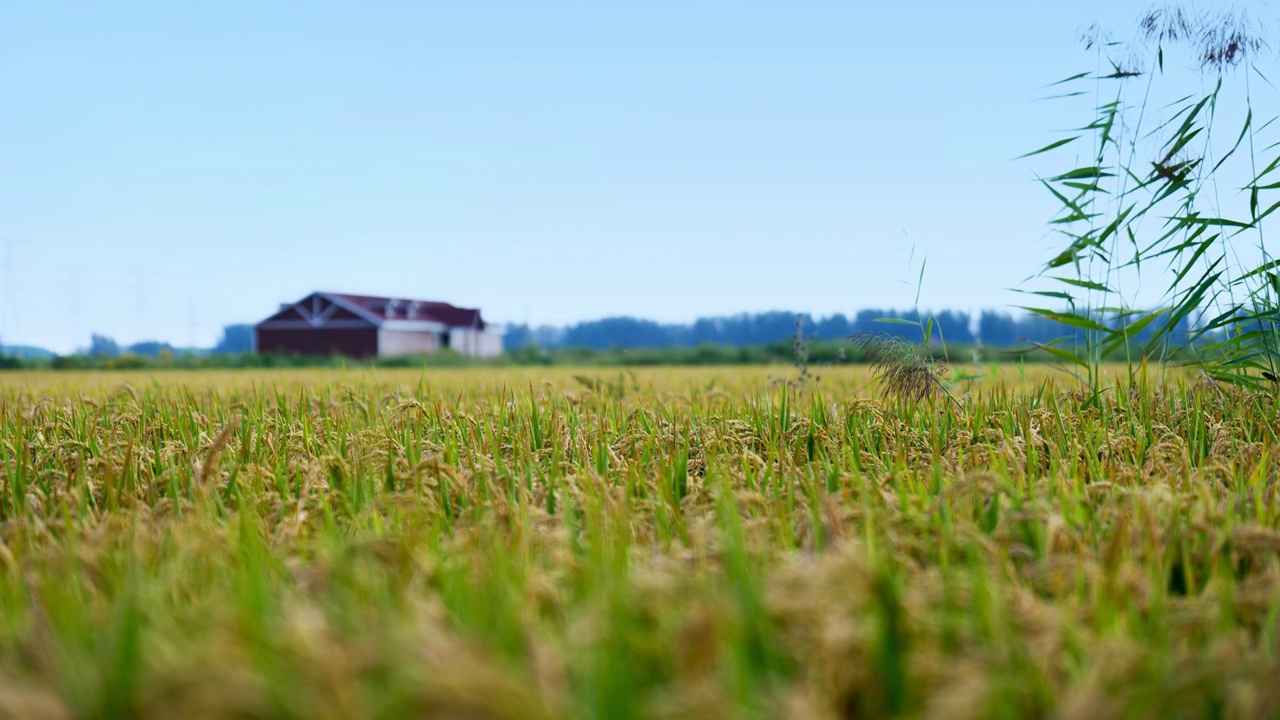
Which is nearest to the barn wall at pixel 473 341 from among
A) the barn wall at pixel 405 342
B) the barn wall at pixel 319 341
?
the barn wall at pixel 405 342

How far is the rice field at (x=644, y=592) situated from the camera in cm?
113

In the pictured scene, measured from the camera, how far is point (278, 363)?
30766 mm

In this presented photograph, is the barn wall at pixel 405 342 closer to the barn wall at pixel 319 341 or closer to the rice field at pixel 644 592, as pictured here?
the barn wall at pixel 319 341

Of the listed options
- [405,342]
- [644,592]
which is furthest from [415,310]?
[644,592]

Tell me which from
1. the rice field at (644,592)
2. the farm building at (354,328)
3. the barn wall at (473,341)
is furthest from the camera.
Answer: the barn wall at (473,341)

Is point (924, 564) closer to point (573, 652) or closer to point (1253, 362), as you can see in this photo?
point (573, 652)

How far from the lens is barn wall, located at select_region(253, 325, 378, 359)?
159 feet

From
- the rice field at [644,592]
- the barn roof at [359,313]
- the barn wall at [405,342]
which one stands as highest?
the barn roof at [359,313]

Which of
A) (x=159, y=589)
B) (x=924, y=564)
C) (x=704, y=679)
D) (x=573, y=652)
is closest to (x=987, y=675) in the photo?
(x=704, y=679)

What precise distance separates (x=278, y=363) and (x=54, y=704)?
32220 millimetres

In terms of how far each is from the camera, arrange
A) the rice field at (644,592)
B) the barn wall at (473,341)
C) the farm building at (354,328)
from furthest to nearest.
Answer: the barn wall at (473,341) → the farm building at (354,328) → the rice field at (644,592)

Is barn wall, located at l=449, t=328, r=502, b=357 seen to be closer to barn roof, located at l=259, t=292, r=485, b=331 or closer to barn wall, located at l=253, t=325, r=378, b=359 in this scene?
barn roof, located at l=259, t=292, r=485, b=331

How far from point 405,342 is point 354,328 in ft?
11.9

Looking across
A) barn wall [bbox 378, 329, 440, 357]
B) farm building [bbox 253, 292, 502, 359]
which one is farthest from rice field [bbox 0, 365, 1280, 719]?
barn wall [bbox 378, 329, 440, 357]
